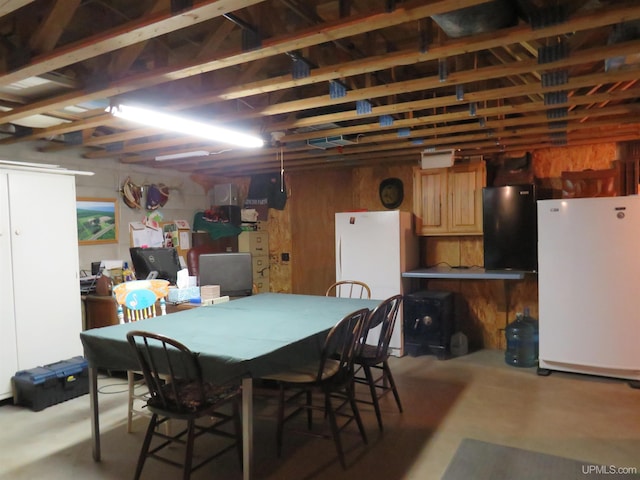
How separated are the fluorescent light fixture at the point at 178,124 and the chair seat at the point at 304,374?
1.76 metres

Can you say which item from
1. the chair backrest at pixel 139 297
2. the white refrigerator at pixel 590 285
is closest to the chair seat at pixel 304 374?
the chair backrest at pixel 139 297

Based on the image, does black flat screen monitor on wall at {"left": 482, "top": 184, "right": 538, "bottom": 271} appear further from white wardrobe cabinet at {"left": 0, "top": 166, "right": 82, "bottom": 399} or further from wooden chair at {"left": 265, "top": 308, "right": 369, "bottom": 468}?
white wardrobe cabinet at {"left": 0, "top": 166, "right": 82, "bottom": 399}

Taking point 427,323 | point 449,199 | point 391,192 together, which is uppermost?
point 391,192

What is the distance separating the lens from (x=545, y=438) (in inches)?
121

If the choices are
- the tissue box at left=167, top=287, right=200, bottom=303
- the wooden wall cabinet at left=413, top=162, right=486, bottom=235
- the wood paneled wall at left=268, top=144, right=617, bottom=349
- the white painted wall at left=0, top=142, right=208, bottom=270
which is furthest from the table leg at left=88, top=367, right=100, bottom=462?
the wood paneled wall at left=268, top=144, right=617, bottom=349

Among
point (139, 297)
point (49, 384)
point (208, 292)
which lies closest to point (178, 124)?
point (139, 297)

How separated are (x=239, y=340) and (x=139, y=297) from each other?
4.75 feet

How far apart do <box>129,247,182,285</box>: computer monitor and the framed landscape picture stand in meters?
0.83

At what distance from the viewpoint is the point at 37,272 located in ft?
13.1

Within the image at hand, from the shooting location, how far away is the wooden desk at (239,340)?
2.28 meters

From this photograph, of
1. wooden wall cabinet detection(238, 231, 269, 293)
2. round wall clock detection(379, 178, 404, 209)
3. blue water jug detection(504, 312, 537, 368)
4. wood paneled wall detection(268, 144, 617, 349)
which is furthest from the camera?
wooden wall cabinet detection(238, 231, 269, 293)

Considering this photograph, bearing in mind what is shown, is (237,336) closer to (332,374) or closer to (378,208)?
(332,374)

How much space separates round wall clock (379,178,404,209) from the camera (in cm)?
589

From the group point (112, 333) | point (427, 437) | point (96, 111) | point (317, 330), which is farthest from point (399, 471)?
point (96, 111)
